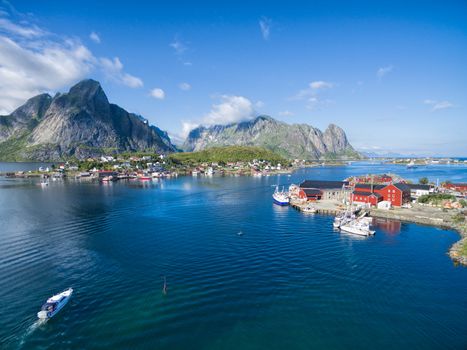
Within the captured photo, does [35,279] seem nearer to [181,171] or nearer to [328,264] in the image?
[328,264]

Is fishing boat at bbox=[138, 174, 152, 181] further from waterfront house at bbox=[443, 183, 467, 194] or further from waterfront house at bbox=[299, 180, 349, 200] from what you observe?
waterfront house at bbox=[443, 183, 467, 194]

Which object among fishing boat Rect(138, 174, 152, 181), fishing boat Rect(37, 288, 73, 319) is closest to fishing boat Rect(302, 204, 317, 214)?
fishing boat Rect(37, 288, 73, 319)

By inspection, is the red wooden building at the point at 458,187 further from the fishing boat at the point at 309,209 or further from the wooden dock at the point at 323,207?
the fishing boat at the point at 309,209

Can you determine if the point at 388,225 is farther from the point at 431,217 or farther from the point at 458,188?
the point at 458,188

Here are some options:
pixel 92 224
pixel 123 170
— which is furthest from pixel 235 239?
pixel 123 170

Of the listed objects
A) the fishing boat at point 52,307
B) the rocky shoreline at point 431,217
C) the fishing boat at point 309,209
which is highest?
the fishing boat at point 52,307

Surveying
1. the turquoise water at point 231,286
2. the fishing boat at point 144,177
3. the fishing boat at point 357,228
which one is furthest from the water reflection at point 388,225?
the fishing boat at point 144,177

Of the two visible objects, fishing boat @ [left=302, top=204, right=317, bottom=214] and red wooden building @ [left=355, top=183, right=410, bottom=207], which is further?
red wooden building @ [left=355, top=183, right=410, bottom=207]
